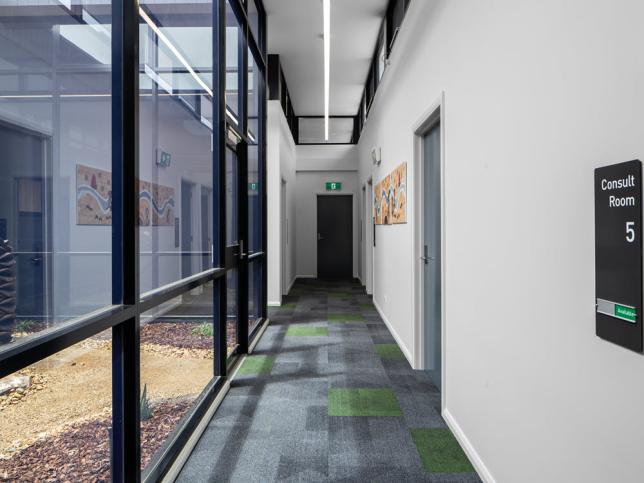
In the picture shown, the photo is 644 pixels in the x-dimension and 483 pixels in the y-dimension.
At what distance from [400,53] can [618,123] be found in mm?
2852

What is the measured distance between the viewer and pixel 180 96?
208 centimetres

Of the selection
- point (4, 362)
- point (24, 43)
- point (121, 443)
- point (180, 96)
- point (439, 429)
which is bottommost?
point (439, 429)

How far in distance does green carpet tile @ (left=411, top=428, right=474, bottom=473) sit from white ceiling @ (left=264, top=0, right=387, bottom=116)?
3785 mm

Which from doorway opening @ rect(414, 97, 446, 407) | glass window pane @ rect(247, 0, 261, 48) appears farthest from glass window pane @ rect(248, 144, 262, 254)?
doorway opening @ rect(414, 97, 446, 407)

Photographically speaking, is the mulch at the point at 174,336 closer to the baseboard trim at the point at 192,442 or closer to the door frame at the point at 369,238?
the baseboard trim at the point at 192,442

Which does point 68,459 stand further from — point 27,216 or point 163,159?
point 163,159

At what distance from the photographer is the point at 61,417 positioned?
128 cm

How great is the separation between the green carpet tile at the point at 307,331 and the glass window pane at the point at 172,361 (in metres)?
1.43

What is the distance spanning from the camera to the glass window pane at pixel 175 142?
1641 mm

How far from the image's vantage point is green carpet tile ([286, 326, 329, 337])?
4.04 m

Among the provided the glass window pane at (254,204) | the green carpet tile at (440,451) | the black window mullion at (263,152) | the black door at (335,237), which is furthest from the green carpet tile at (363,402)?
the black door at (335,237)

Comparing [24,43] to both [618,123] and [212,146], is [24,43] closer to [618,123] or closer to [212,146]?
[618,123]

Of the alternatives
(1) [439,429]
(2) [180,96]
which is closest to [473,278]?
(1) [439,429]

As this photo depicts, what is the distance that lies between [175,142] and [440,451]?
1907mm
